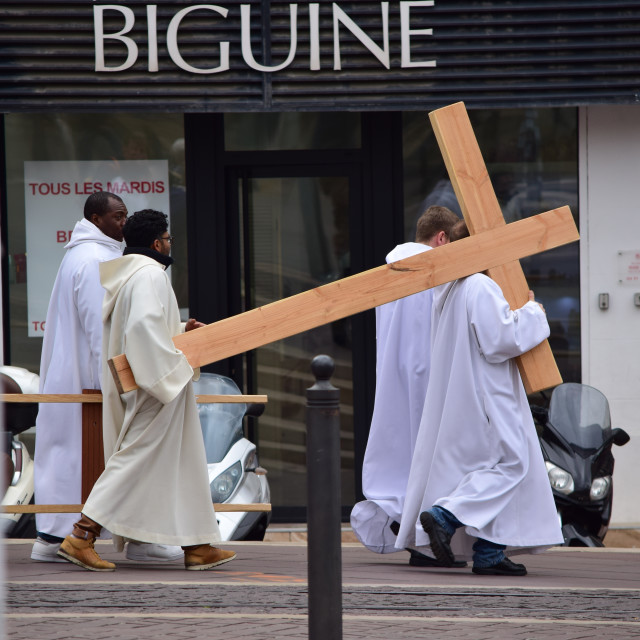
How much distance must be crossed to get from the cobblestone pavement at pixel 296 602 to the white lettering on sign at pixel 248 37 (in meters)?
4.57

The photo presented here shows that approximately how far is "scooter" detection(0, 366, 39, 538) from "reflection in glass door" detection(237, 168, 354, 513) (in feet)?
8.38

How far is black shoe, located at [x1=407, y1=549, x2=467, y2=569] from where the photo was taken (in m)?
6.68

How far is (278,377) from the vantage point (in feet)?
35.2

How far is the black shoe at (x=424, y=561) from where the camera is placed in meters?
6.68

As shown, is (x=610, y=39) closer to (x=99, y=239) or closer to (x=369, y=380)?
(x=369, y=380)

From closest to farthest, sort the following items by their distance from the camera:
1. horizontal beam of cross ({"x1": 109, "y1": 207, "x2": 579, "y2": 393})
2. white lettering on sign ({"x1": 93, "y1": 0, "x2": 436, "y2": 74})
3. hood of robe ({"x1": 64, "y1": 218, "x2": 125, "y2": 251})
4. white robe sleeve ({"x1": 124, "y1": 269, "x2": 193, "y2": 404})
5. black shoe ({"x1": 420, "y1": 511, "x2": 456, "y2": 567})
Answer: horizontal beam of cross ({"x1": 109, "y1": 207, "x2": 579, "y2": 393})
white robe sleeve ({"x1": 124, "y1": 269, "x2": 193, "y2": 404})
black shoe ({"x1": 420, "y1": 511, "x2": 456, "y2": 567})
hood of robe ({"x1": 64, "y1": 218, "x2": 125, "y2": 251})
white lettering on sign ({"x1": 93, "y1": 0, "x2": 436, "y2": 74})

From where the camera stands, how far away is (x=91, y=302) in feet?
22.5

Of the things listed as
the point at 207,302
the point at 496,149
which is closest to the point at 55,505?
the point at 207,302

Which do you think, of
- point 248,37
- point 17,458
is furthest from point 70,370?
point 248,37

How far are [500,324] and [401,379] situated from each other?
1.22 meters

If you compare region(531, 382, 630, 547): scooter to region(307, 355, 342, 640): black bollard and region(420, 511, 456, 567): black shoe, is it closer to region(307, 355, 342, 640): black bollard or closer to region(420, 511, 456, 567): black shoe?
region(420, 511, 456, 567): black shoe

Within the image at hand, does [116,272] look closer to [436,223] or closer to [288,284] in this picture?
[436,223]

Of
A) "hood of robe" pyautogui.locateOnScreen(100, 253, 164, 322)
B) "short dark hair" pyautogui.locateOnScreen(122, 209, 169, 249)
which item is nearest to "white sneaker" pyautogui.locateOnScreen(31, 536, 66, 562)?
"hood of robe" pyautogui.locateOnScreen(100, 253, 164, 322)

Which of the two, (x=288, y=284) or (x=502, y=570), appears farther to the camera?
(x=288, y=284)
